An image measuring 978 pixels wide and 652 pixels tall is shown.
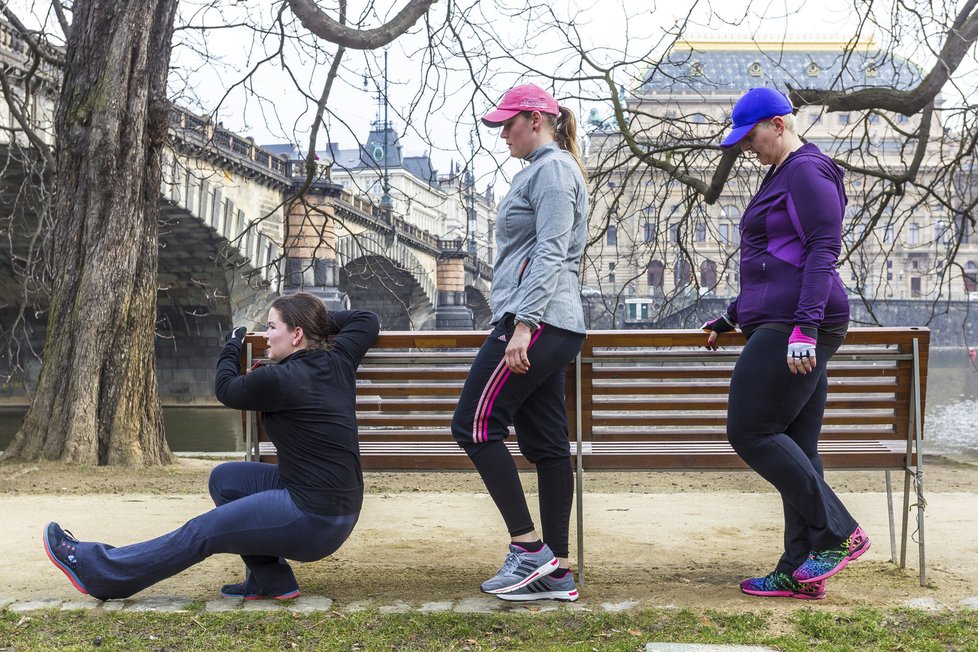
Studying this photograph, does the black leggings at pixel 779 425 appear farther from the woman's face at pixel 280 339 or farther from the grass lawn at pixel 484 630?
the woman's face at pixel 280 339

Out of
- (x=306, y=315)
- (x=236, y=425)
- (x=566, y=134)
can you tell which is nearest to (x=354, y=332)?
(x=306, y=315)

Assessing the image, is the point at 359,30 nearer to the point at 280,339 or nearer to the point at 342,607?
the point at 280,339

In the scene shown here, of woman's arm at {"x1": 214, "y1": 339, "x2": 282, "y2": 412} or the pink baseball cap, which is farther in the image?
the pink baseball cap

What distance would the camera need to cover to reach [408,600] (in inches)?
134

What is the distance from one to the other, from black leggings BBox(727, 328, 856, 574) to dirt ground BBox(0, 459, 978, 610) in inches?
10.1

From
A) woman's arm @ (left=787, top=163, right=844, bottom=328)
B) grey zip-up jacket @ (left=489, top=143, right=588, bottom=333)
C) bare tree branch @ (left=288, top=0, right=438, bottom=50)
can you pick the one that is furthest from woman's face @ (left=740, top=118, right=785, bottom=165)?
bare tree branch @ (left=288, top=0, right=438, bottom=50)

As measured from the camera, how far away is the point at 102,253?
25.8 ft

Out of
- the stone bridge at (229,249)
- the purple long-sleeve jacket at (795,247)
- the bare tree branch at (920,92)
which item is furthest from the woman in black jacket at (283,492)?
the stone bridge at (229,249)

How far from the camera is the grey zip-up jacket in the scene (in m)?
3.27

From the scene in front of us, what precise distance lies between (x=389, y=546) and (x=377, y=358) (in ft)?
3.49

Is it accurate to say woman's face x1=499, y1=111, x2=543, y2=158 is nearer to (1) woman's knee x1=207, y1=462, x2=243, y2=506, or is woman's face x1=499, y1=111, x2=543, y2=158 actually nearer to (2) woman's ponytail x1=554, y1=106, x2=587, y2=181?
(2) woman's ponytail x1=554, y1=106, x2=587, y2=181

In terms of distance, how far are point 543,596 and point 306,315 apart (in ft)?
3.59

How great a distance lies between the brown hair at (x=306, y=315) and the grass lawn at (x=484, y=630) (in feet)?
2.64

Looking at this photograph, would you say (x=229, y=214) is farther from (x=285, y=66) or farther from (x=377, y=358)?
(x=377, y=358)
